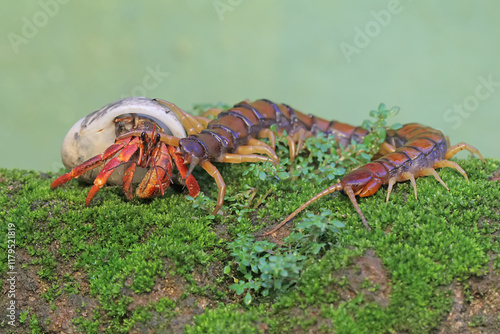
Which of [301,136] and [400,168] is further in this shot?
[301,136]

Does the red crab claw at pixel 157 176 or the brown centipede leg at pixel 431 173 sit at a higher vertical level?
the red crab claw at pixel 157 176

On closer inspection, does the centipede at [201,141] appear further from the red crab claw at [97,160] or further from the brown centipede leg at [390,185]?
the brown centipede leg at [390,185]

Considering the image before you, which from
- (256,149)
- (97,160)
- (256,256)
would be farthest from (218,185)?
(97,160)

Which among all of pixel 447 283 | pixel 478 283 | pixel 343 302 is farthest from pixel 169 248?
pixel 478 283

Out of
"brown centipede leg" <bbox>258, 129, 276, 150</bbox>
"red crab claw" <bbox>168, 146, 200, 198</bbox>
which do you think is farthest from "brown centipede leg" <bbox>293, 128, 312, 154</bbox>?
"red crab claw" <bbox>168, 146, 200, 198</bbox>

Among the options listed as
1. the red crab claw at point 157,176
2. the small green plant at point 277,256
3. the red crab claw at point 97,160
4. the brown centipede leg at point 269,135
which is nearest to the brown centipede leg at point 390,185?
the small green plant at point 277,256

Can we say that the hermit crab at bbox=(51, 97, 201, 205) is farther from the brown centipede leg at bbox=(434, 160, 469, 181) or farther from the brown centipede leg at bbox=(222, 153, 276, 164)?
the brown centipede leg at bbox=(434, 160, 469, 181)

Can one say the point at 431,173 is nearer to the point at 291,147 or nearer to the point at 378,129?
the point at 378,129
